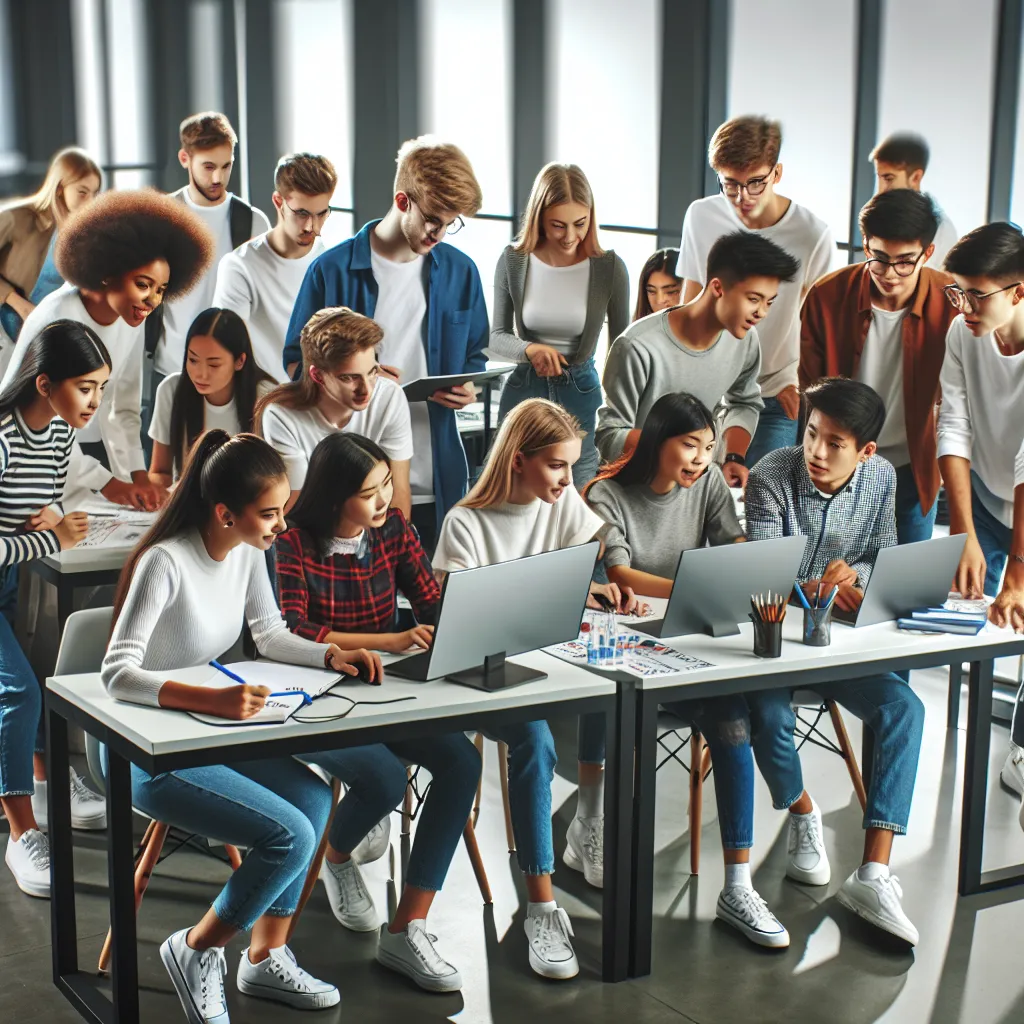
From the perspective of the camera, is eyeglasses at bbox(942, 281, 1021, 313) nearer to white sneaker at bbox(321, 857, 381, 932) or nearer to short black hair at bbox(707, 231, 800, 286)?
short black hair at bbox(707, 231, 800, 286)

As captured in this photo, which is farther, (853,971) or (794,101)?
(794,101)

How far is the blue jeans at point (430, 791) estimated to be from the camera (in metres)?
2.99

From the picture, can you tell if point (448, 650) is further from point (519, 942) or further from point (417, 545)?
point (519, 942)

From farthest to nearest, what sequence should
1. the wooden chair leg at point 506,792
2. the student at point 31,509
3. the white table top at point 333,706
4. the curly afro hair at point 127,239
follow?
1. the curly afro hair at point 127,239
2. the wooden chair leg at point 506,792
3. the student at point 31,509
4. the white table top at point 333,706

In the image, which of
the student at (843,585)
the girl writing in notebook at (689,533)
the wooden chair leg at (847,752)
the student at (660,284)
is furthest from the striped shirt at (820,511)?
the student at (660,284)

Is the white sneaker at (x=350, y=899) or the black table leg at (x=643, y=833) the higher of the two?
the black table leg at (x=643, y=833)

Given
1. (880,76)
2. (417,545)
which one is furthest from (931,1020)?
(880,76)

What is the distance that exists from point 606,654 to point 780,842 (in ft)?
3.50

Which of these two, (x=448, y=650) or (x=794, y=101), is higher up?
Answer: (x=794, y=101)

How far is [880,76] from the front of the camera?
5.92 m

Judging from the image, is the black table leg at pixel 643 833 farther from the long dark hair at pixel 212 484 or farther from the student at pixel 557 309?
the student at pixel 557 309

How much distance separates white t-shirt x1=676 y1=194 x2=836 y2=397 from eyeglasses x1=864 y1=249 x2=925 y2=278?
1.45 ft

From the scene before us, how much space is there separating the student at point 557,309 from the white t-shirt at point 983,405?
3.46 feet

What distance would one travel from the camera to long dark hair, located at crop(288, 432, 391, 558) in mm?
3078
